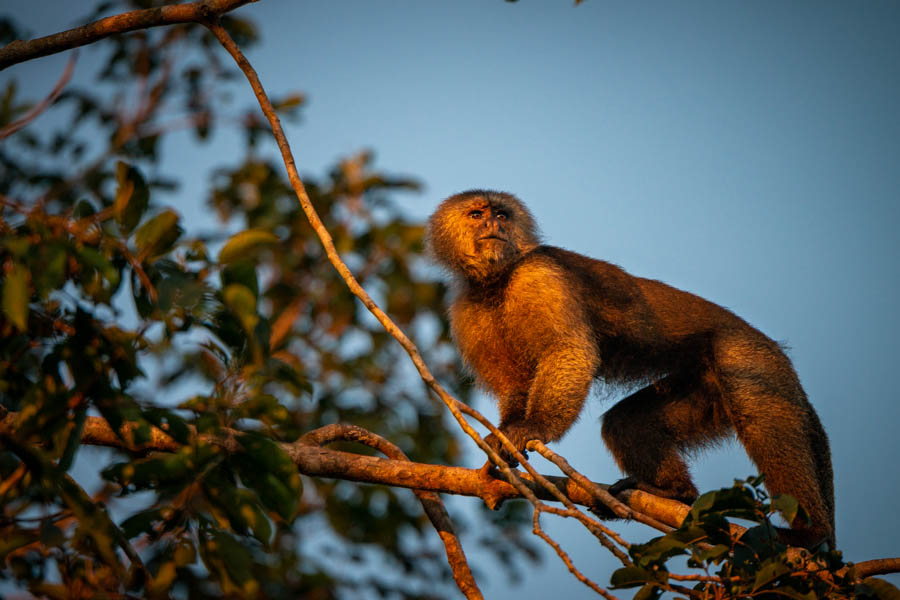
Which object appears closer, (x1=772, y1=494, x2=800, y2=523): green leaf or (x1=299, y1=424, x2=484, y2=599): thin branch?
(x1=772, y1=494, x2=800, y2=523): green leaf

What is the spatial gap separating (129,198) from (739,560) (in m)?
3.04

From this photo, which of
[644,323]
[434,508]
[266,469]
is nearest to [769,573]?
[266,469]

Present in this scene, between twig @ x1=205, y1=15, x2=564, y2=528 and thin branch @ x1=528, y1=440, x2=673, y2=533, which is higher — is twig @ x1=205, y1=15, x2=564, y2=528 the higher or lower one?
the higher one

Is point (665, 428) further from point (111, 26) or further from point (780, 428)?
point (111, 26)

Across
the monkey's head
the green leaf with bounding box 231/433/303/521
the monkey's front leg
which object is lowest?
the green leaf with bounding box 231/433/303/521

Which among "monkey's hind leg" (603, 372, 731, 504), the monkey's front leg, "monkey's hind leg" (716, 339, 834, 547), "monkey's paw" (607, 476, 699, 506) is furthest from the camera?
"monkey's hind leg" (603, 372, 731, 504)

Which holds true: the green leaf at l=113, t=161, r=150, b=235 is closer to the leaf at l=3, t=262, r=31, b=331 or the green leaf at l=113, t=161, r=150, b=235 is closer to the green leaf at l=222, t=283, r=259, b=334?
the leaf at l=3, t=262, r=31, b=331

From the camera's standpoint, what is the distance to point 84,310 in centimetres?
289

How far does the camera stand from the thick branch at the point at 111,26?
12.8 feet

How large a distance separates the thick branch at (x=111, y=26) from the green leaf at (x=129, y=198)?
1581 millimetres

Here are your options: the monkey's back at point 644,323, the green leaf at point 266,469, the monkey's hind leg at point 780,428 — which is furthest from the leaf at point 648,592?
the monkey's back at point 644,323

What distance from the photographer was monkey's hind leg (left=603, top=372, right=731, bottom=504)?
579 cm

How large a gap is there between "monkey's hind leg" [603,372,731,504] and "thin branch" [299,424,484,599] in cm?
163

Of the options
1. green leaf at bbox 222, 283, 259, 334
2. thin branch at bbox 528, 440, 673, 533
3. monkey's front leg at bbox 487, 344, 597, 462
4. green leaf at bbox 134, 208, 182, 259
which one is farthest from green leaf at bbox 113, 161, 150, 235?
monkey's front leg at bbox 487, 344, 597, 462
